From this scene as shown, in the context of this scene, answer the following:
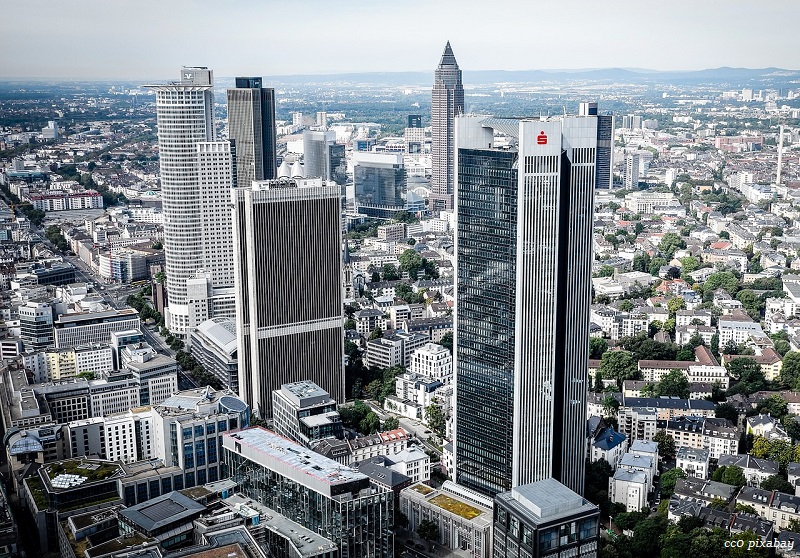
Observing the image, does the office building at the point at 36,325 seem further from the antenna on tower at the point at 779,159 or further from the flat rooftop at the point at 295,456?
the antenna on tower at the point at 779,159

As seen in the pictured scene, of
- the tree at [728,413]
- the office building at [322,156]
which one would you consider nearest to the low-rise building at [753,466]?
the tree at [728,413]

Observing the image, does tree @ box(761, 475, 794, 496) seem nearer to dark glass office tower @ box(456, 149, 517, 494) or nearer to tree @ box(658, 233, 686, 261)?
dark glass office tower @ box(456, 149, 517, 494)

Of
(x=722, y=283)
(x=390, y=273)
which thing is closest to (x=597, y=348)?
(x=722, y=283)

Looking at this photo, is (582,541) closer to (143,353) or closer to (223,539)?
(223,539)

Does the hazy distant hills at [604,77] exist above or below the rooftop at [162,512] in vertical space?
above

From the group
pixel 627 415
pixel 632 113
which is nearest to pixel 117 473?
pixel 627 415

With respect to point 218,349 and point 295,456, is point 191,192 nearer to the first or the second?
point 218,349

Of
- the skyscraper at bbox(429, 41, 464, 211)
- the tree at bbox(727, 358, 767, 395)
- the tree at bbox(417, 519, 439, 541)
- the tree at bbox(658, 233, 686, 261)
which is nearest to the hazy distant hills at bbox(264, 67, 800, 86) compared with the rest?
the skyscraper at bbox(429, 41, 464, 211)
